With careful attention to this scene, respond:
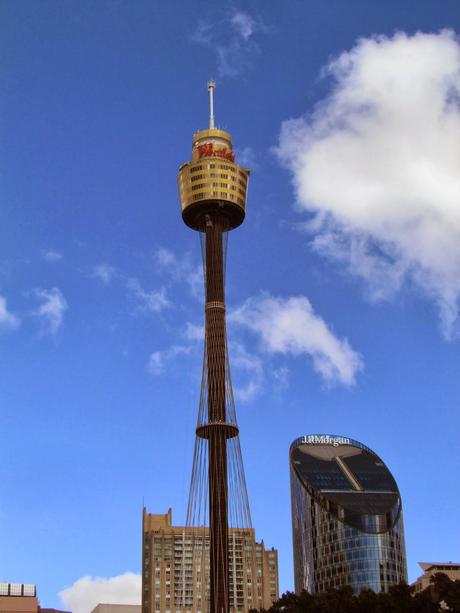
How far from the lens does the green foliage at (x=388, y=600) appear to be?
102938mm

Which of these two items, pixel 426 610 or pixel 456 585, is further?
pixel 426 610

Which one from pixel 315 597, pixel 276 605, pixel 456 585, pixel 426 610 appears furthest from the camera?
pixel 276 605

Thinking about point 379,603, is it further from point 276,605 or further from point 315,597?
point 276,605

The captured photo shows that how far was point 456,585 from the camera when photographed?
10112 cm

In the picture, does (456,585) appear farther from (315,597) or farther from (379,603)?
(315,597)

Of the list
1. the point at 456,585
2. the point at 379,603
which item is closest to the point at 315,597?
Result: the point at 379,603

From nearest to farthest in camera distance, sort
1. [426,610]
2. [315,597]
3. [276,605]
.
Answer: [426,610] < [315,597] < [276,605]

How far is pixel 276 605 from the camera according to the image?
137500 millimetres

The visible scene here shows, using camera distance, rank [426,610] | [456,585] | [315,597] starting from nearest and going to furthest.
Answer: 1. [456,585]
2. [426,610]
3. [315,597]

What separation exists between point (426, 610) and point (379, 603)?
7.21 metres

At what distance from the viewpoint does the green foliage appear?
102938 mm

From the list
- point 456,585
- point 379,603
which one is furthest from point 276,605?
point 456,585

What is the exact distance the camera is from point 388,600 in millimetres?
112750

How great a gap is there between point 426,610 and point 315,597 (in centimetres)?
1939
